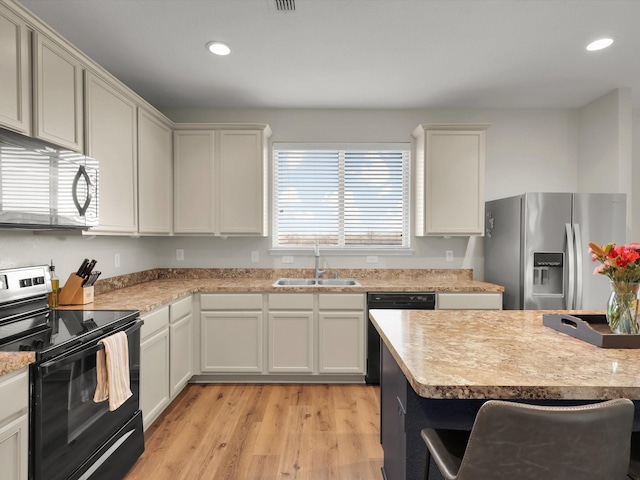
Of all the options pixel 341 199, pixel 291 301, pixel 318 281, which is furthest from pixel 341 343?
pixel 341 199

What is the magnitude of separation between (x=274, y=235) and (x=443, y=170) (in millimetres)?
1796

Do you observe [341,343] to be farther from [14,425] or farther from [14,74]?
[14,74]

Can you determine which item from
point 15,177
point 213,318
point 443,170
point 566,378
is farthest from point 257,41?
point 566,378

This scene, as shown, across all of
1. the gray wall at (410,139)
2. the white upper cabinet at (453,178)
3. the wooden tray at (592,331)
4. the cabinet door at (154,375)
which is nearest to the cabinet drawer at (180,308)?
the cabinet door at (154,375)

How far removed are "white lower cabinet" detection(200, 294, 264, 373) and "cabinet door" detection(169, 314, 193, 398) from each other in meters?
0.13

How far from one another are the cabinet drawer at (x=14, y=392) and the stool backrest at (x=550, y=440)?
1474 millimetres

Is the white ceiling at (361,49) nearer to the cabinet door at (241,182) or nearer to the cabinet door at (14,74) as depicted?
Answer: the cabinet door at (241,182)

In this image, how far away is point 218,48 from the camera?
254 centimetres

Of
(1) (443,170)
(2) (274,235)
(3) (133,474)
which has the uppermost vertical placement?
(1) (443,170)

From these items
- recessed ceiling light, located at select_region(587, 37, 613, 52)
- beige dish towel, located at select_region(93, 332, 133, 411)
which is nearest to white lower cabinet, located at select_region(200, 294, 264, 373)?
beige dish towel, located at select_region(93, 332, 133, 411)

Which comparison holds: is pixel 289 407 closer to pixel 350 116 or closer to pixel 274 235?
pixel 274 235

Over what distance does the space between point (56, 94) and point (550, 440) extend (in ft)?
8.32

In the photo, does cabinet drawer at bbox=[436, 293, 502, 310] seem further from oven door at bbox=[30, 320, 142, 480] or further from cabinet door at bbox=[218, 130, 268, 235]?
oven door at bbox=[30, 320, 142, 480]

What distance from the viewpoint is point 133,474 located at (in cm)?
202
